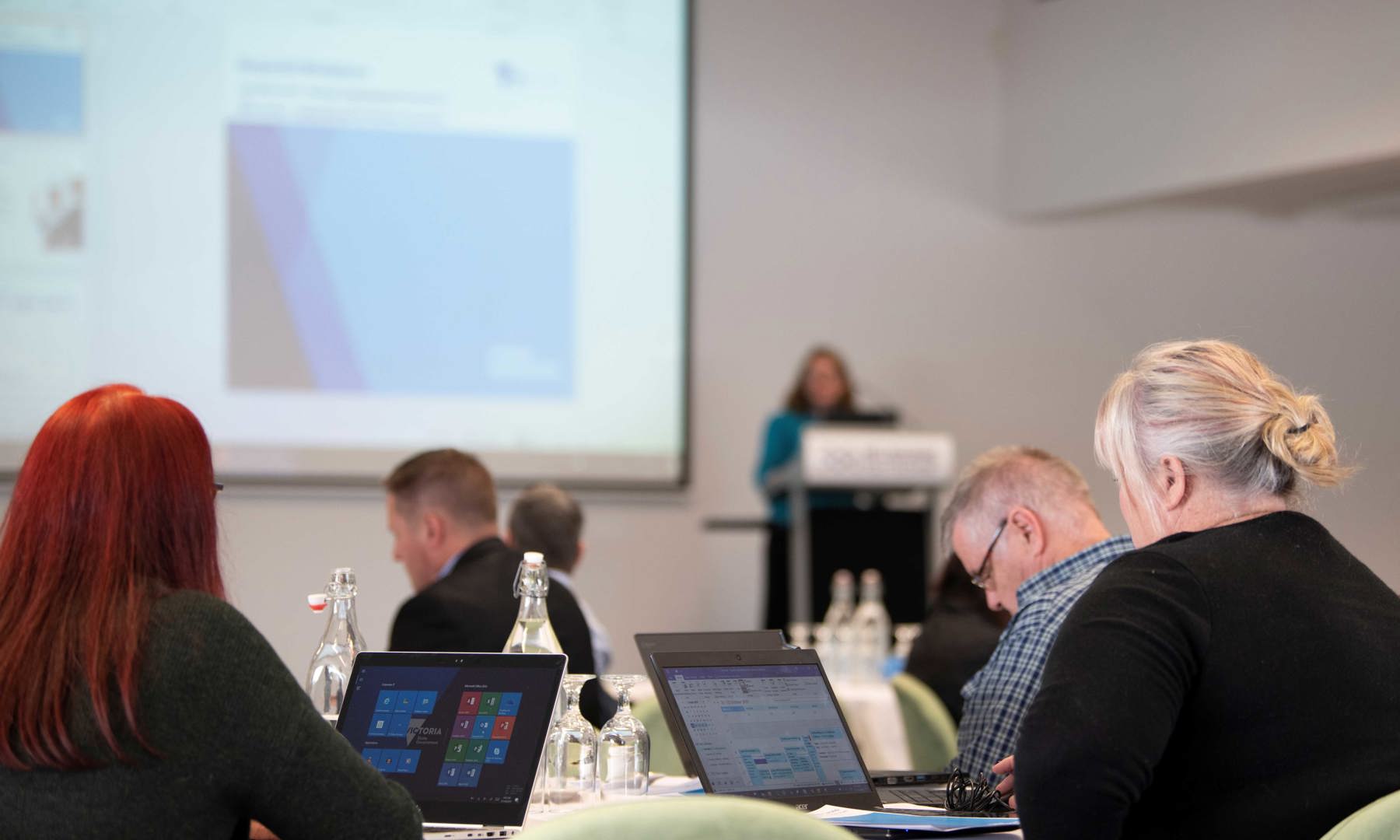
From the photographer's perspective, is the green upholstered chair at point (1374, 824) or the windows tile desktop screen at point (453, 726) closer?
the green upholstered chair at point (1374, 824)

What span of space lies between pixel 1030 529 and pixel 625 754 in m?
0.83

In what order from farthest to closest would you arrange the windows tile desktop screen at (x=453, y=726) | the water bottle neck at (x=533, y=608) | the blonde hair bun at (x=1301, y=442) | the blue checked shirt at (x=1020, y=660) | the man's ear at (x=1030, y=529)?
the man's ear at (x=1030, y=529)
the blue checked shirt at (x=1020, y=660)
the water bottle neck at (x=533, y=608)
the windows tile desktop screen at (x=453, y=726)
the blonde hair bun at (x=1301, y=442)

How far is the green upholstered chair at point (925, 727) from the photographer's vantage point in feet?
10.3

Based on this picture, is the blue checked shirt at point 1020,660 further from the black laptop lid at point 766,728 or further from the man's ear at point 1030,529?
the black laptop lid at point 766,728

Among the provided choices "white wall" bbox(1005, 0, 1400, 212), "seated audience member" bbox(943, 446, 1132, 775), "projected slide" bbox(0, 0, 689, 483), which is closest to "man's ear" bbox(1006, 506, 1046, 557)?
"seated audience member" bbox(943, 446, 1132, 775)

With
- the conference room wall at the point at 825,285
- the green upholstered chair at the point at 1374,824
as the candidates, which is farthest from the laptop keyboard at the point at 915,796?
the conference room wall at the point at 825,285

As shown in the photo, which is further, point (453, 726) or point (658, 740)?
point (658, 740)

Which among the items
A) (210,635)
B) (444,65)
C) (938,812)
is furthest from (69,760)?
(444,65)

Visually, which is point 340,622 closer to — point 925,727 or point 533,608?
point 533,608

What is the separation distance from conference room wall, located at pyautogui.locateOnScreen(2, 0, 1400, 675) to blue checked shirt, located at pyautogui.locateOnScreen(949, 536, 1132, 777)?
387 cm

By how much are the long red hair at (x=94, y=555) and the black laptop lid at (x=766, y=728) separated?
632mm

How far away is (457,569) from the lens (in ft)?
9.46

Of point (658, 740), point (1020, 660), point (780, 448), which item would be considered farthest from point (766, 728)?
point (780, 448)

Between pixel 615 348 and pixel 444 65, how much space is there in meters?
1.46
